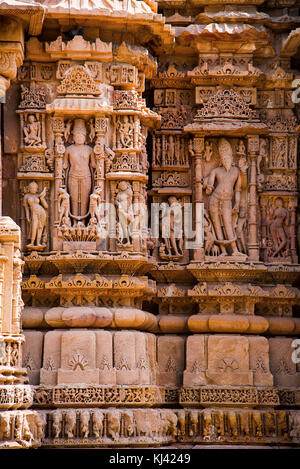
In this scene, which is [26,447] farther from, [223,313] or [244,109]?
[244,109]

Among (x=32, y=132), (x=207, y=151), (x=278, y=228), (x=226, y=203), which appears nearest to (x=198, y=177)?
(x=207, y=151)

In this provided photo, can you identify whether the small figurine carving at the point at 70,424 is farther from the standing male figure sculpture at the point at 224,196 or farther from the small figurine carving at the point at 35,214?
the standing male figure sculpture at the point at 224,196

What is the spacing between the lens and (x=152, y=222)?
76.8 feet

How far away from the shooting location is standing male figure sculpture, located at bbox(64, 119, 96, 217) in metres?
22.2

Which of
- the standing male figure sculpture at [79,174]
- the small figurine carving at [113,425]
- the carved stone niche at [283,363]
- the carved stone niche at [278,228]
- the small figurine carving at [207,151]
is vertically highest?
the small figurine carving at [207,151]

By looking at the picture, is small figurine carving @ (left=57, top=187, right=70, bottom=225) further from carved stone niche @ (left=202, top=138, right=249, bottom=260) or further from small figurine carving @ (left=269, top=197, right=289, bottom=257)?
small figurine carving @ (left=269, top=197, right=289, bottom=257)

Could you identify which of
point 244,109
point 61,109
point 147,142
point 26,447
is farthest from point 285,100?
point 26,447

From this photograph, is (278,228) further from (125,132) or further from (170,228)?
(125,132)

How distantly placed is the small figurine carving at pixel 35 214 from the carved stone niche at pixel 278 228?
11.9 ft

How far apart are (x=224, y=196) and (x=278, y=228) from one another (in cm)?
103

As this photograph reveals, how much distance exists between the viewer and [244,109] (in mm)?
23453

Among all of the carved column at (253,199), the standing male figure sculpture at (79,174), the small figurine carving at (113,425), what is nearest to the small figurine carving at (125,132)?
the standing male figure sculpture at (79,174)

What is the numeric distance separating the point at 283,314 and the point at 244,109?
3320 mm

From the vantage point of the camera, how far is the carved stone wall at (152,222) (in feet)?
70.7
